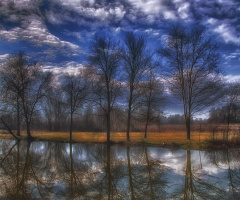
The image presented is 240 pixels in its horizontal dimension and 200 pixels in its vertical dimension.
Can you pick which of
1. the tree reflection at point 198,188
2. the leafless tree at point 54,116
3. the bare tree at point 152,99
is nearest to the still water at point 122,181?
the tree reflection at point 198,188

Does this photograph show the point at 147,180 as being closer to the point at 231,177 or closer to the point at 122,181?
the point at 122,181

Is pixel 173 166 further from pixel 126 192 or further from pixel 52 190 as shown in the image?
pixel 52 190

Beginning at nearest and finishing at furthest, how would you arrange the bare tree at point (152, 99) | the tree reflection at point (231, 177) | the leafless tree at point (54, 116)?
1. the tree reflection at point (231, 177)
2. the bare tree at point (152, 99)
3. the leafless tree at point (54, 116)

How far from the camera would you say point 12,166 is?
1039 centimetres

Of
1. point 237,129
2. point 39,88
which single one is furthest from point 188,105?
point 39,88

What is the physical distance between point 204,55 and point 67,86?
17.4m

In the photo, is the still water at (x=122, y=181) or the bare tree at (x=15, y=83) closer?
the still water at (x=122, y=181)

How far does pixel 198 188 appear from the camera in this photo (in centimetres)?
688

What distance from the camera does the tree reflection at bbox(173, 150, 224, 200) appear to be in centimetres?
613

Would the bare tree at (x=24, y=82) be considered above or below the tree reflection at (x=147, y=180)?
above

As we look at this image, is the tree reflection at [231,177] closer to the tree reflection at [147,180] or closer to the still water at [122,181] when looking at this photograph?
the still water at [122,181]

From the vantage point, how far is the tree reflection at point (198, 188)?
6129mm

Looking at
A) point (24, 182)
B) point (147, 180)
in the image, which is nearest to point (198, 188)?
point (147, 180)

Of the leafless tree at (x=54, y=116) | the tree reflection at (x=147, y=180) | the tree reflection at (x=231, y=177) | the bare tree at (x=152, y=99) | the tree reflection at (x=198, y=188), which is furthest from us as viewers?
the leafless tree at (x=54, y=116)
